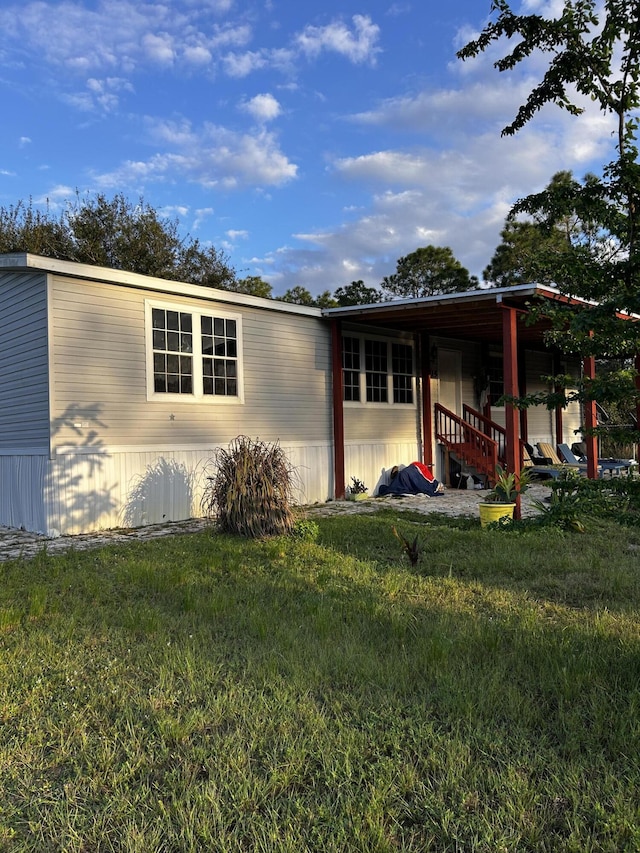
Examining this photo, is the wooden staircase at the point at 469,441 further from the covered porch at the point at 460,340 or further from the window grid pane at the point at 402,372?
the window grid pane at the point at 402,372

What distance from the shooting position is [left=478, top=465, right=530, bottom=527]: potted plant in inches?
293

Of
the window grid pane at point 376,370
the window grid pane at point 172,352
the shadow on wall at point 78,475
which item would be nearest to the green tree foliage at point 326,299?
the window grid pane at point 376,370

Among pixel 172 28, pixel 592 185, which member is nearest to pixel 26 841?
pixel 592 185

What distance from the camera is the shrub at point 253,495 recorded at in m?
6.61

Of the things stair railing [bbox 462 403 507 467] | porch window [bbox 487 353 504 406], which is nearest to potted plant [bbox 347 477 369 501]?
stair railing [bbox 462 403 507 467]

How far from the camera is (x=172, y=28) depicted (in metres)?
9.40

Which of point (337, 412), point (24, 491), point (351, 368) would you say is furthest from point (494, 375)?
point (24, 491)

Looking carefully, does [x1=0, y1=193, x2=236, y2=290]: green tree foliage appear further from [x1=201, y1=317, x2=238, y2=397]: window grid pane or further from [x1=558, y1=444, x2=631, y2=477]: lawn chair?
[x1=558, y1=444, x2=631, y2=477]: lawn chair

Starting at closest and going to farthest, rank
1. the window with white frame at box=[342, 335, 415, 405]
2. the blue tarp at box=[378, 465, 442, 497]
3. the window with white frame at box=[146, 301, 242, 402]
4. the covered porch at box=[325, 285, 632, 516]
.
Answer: the window with white frame at box=[146, 301, 242, 402]
the covered porch at box=[325, 285, 632, 516]
the blue tarp at box=[378, 465, 442, 497]
the window with white frame at box=[342, 335, 415, 405]

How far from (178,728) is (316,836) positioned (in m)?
0.85

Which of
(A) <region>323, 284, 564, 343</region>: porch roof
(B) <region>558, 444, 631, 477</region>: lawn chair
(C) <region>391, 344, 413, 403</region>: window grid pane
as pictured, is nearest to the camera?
(A) <region>323, 284, 564, 343</region>: porch roof

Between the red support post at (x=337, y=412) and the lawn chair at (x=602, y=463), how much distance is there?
543 cm

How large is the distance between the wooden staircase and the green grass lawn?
6.92 meters

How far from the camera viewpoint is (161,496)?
27.7ft
